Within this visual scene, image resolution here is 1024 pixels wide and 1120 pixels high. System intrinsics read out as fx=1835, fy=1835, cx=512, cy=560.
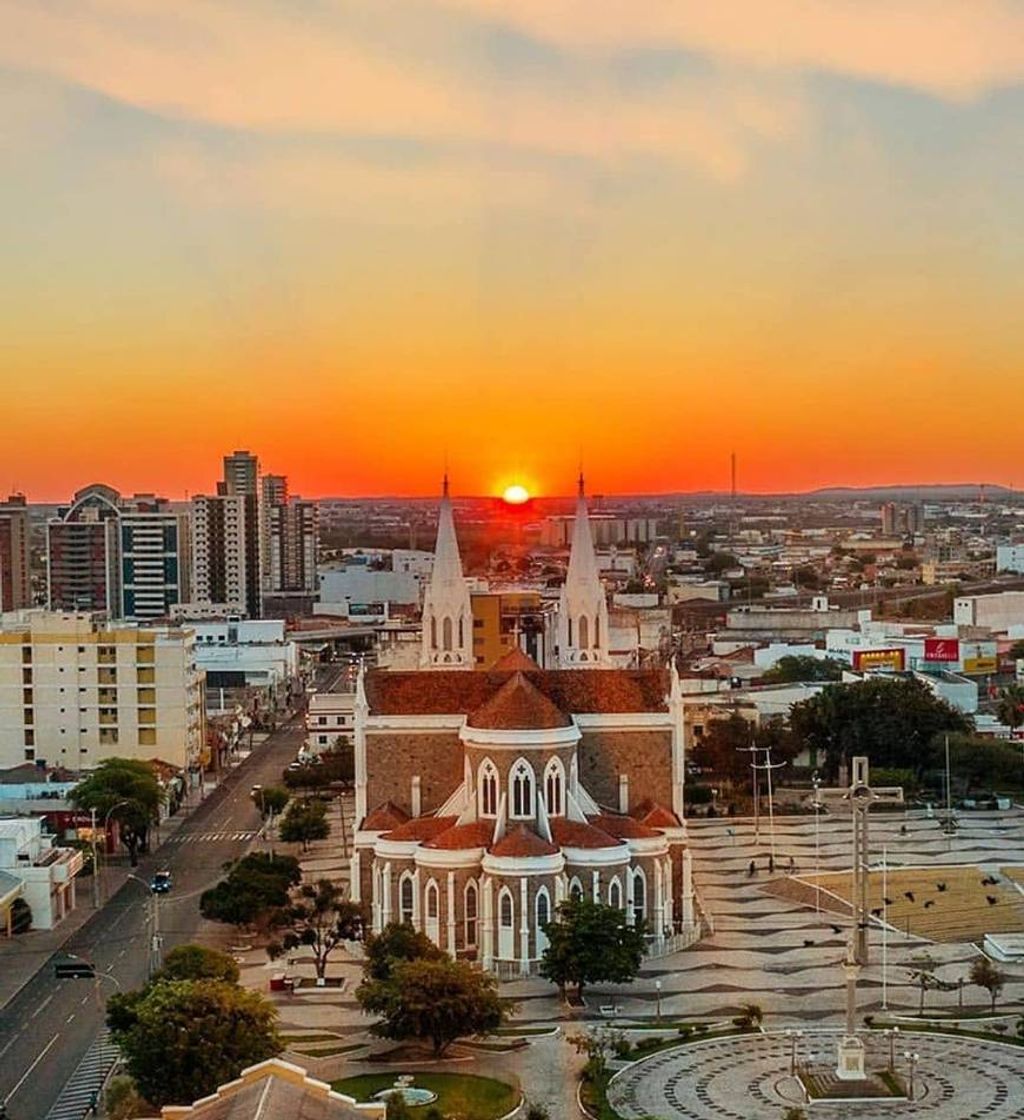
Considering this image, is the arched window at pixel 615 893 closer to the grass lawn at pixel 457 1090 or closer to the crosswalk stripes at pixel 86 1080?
the grass lawn at pixel 457 1090

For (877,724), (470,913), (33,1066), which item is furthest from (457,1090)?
(877,724)

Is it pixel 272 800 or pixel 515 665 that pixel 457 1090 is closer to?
pixel 515 665

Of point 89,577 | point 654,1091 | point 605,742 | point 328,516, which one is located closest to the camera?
point 654,1091

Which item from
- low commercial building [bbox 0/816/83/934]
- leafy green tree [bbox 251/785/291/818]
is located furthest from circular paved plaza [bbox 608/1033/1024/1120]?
leafy green tree [bbox 251/785/291/818]

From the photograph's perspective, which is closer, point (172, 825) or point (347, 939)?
point (347, 939)

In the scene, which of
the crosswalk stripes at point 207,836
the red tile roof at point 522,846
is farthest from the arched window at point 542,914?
the crosswalk stripes at point 207,836

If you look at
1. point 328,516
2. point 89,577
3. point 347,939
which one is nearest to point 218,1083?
point 347,939

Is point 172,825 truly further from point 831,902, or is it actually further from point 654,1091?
point 654,1091
